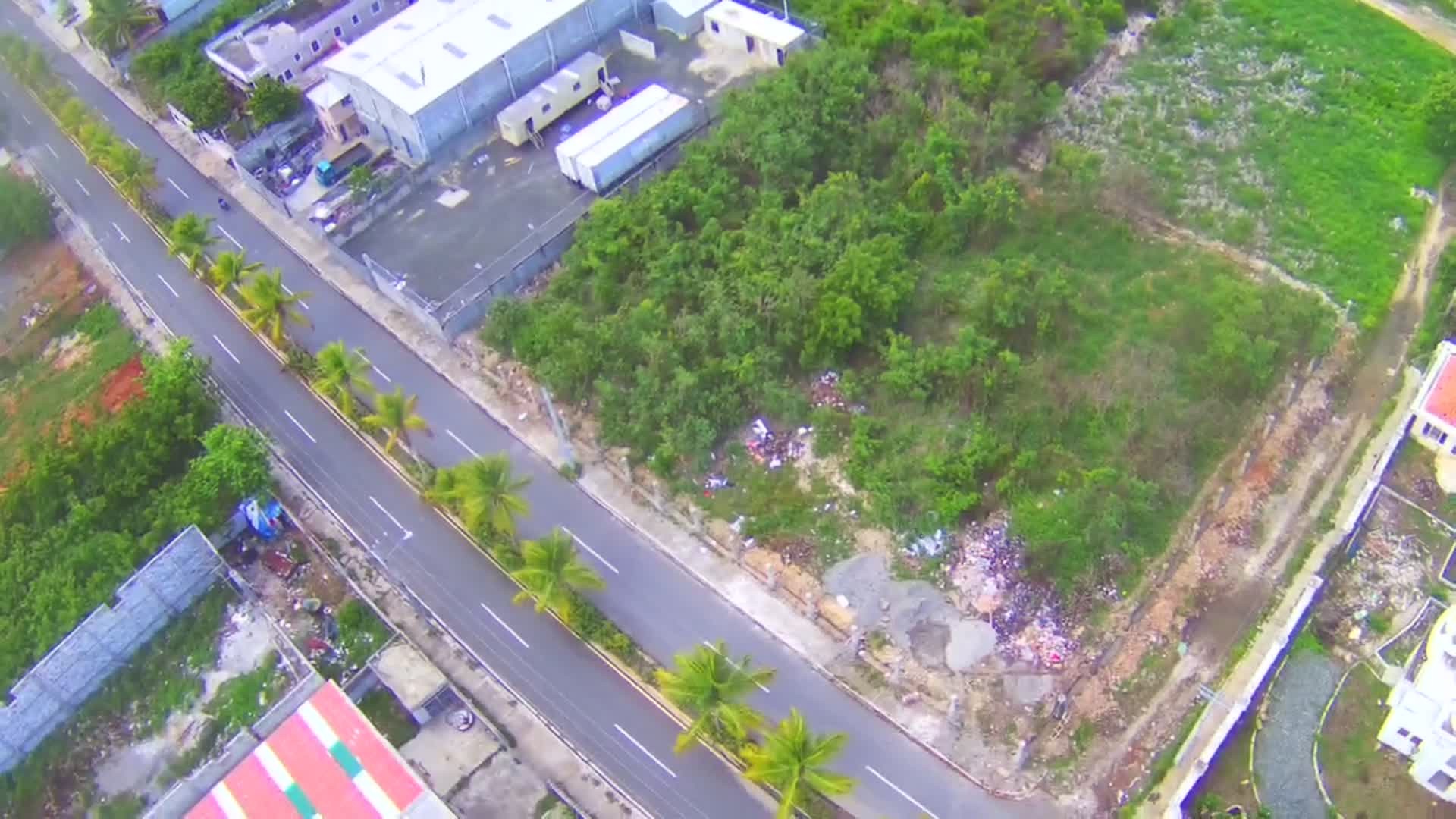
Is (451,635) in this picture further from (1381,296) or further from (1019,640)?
(1381,296)

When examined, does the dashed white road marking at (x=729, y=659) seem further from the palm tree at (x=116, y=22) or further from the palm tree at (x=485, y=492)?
the palm tree at (x=116, y=22)

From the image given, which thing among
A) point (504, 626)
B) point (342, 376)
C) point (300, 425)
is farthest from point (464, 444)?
point (504, 626)

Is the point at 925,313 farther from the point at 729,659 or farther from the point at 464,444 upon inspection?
the point at 464,444

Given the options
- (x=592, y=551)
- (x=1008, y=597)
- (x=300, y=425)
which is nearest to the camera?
(x=1008, y=597)

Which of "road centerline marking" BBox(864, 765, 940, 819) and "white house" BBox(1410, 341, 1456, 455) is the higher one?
"white house" BBox(1410, 341, 1456, 455)

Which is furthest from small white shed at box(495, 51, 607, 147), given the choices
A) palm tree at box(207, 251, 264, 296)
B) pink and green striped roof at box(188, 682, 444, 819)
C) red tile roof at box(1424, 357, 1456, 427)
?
red tile roof at box(1424, 357, 1456, 427)

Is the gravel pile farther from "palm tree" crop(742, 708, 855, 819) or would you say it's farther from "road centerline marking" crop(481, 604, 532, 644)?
"road centerline marking" crop(481, 604, 532, 644)
